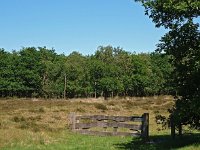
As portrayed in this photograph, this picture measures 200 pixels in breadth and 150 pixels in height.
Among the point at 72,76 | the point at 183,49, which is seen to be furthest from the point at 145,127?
the point at 72,76

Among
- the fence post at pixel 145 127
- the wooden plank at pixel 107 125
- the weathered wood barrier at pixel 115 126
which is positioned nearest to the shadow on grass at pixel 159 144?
the fence post at pixel 145 127

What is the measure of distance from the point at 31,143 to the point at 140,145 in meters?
4.64

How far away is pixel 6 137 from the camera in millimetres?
18344

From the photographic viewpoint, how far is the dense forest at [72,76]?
343ft

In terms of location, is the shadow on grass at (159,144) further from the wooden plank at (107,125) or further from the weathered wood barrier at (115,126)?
the wooden plank at (107,125)

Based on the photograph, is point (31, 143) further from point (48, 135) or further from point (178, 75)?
point (178, 75)

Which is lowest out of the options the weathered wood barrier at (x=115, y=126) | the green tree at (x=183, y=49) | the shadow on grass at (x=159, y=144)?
the shadow on grass at (x=159, y=144)

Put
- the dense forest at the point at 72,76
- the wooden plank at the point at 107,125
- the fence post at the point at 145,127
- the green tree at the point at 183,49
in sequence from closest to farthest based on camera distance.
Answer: the green tree at the point at 183,49 < the fence post at the point at 145,127 < the wooden plank at the point at 107,125 < the dense forest at the point at 72,76

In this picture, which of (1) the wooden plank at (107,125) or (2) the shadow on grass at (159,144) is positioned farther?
(1) the wooden plank at (107,125)

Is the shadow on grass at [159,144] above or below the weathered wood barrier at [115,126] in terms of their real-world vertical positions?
below

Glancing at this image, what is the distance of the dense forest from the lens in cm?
10450

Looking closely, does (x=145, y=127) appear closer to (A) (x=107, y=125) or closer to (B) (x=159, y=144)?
(B) (x=159, y=144)

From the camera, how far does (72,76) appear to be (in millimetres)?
110500

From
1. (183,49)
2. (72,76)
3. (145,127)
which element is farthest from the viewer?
(72,76)
